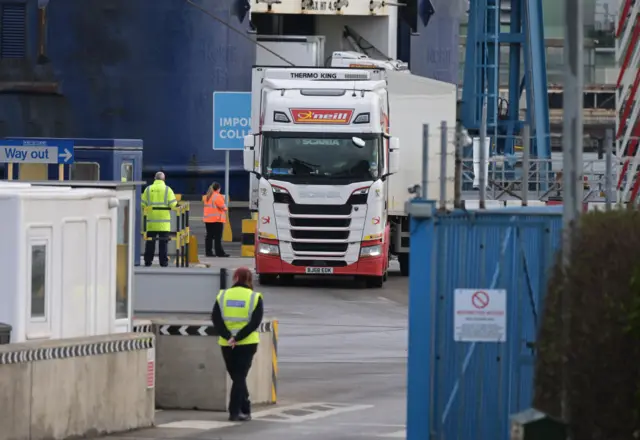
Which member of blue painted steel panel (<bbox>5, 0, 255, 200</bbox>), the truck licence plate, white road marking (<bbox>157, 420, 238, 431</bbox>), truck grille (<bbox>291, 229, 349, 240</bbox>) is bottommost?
white road marking (<bbox>157, 420, 238, 431</bbox>)

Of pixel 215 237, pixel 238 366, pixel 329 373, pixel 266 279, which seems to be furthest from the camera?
pixel 215 237

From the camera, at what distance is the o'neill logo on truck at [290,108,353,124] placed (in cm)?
2977

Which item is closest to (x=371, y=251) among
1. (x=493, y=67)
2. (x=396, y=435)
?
(x=396, y=435)

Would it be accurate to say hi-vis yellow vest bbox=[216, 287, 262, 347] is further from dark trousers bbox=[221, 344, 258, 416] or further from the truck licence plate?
the truck licence plate

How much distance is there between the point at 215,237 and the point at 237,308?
22.8m

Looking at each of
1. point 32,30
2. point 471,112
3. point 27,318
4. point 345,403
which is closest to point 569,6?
point 27,318

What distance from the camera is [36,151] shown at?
30.8 m

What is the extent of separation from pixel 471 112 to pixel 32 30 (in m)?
14.5

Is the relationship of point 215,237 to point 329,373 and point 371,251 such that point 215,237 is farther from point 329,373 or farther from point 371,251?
point 329,373

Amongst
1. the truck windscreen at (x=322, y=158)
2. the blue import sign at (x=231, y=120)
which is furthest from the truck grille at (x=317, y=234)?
the blue import sign at (x=231, y=120)

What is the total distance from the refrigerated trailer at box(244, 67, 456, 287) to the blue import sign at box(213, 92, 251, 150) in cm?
700

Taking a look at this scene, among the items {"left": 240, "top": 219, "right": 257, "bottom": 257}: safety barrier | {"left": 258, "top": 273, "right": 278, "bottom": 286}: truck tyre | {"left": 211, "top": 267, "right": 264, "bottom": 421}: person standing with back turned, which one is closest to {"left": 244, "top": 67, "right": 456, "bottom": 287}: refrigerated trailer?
{"left": 258, "top": 273, "right": 278, "bottom": 286}: truck tyre

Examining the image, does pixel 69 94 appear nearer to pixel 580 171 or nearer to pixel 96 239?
pixel 96 239

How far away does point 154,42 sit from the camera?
49.9 m
